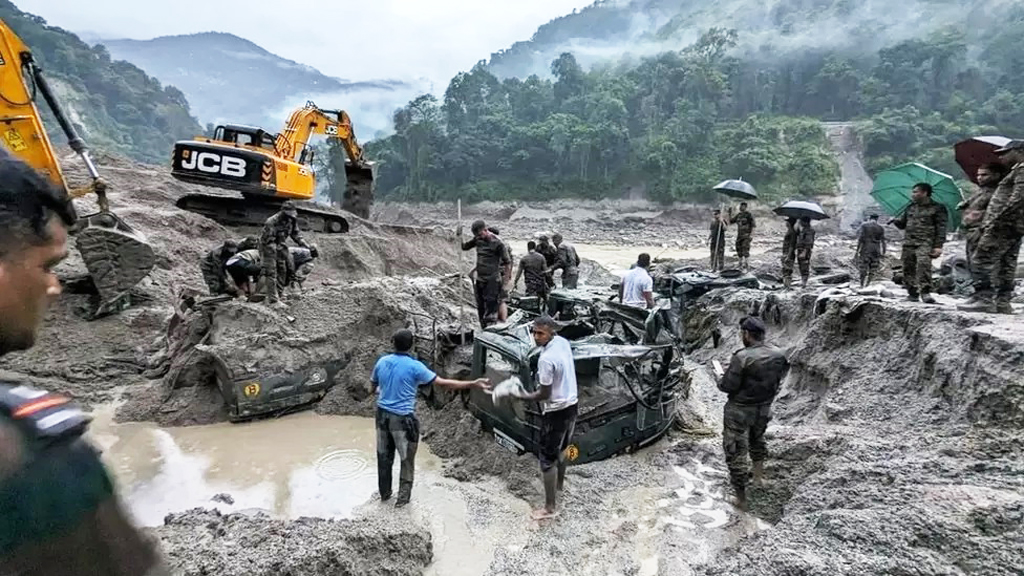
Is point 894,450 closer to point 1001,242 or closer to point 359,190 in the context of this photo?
point 1001,242

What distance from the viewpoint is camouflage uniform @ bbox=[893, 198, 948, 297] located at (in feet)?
20.9

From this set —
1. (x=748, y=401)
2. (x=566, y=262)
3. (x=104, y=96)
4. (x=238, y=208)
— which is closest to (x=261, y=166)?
(x=238, y=208)

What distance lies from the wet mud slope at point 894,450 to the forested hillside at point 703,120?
35.6 metres

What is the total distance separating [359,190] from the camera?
18.2 meters

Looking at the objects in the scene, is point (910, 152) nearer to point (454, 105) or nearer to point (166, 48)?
point (454, 105)

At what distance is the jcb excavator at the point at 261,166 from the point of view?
1222 centimetres

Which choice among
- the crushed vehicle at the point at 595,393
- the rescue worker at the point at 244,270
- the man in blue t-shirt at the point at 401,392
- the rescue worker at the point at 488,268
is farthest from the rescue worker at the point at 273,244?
the man in blue t-shirt at the point at 401,392

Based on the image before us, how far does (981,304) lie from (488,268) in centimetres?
539

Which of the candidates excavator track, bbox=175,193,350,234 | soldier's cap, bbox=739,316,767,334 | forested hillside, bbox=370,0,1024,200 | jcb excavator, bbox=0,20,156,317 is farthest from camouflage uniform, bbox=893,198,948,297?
forested hillside, bbox=370,0,1024,200

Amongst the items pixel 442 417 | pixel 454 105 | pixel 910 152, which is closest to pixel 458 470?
pixel 442 417

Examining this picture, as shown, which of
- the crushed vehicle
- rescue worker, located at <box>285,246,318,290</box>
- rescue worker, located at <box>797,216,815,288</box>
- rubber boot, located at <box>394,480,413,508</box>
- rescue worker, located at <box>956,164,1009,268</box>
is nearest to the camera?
rubber boot, located at <box>394,480,413,508</box>

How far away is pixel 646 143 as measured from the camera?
146 ft

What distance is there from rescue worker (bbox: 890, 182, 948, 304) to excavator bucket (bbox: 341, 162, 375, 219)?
13.8 metres

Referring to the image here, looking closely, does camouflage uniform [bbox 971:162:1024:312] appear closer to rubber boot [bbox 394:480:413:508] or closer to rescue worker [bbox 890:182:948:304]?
rescue worker [bbox 890:182:948:304]
